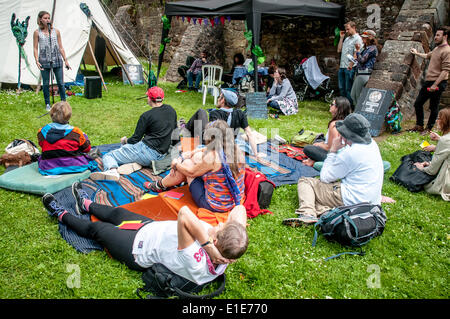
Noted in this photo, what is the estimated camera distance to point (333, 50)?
10.5 meters

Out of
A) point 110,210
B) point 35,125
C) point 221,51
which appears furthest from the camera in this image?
point 221,51

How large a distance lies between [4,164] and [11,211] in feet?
4.26

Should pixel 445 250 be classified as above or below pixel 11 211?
below

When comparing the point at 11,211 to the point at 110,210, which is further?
the point at 11,211

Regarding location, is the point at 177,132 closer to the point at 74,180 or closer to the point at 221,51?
the point at 74,180

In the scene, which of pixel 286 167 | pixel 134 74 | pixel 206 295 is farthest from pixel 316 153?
pixel 134 74

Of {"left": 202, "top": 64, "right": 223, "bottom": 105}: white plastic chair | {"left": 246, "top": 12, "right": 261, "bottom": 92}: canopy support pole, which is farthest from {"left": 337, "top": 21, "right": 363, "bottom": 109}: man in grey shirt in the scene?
{"left": 202, "top": 64, "right": 223, "bottom": 105}: white plastic chair

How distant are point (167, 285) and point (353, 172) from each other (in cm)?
218

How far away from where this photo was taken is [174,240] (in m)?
2.41

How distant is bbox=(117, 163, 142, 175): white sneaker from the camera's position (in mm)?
4472

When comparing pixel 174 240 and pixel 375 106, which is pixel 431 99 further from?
pixel 174 240

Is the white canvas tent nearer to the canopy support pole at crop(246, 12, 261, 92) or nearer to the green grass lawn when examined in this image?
the canopy support pole at crop(246, 12, 261, 92)
